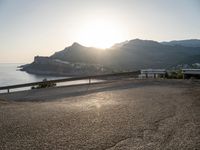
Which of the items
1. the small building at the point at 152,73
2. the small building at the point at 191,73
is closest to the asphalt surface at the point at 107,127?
the small building at the point at 191,73

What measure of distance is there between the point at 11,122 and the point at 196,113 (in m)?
5.42

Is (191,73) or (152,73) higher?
(152,73)

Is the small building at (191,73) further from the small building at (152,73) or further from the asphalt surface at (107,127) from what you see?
the asphalt surface at (107,127)

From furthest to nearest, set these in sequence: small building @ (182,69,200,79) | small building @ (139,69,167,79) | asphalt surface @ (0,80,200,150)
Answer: small building @ (139,69,167,79), small building @ (182,69,200,79), asphalt surface @ (0,80,200,150)

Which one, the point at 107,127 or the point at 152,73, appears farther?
the point at 152,73

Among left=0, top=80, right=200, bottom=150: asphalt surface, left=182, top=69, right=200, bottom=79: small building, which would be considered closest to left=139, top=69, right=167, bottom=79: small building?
left=182, top=69, right=200, bottom=79: small building

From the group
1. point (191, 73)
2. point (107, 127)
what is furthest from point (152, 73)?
point (107, 127)

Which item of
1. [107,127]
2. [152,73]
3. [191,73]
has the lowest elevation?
[107,127]

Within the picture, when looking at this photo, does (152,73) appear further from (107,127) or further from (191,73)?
(107,127)

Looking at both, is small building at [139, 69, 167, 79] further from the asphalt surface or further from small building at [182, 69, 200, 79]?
the asphalt surface

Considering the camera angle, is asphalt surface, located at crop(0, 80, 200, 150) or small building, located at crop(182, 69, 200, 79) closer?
asphalt surface, located at crop(0, 80, 200, 150)

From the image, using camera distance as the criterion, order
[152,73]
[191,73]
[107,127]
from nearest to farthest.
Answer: [107,127] → [191,73] → [152,73]

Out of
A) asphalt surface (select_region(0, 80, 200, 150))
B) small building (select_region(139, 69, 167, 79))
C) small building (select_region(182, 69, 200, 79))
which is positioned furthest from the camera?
small building (select_region(139, 69, 167, 79))

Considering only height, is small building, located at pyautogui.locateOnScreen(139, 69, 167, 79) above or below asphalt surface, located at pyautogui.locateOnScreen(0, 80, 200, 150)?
above
